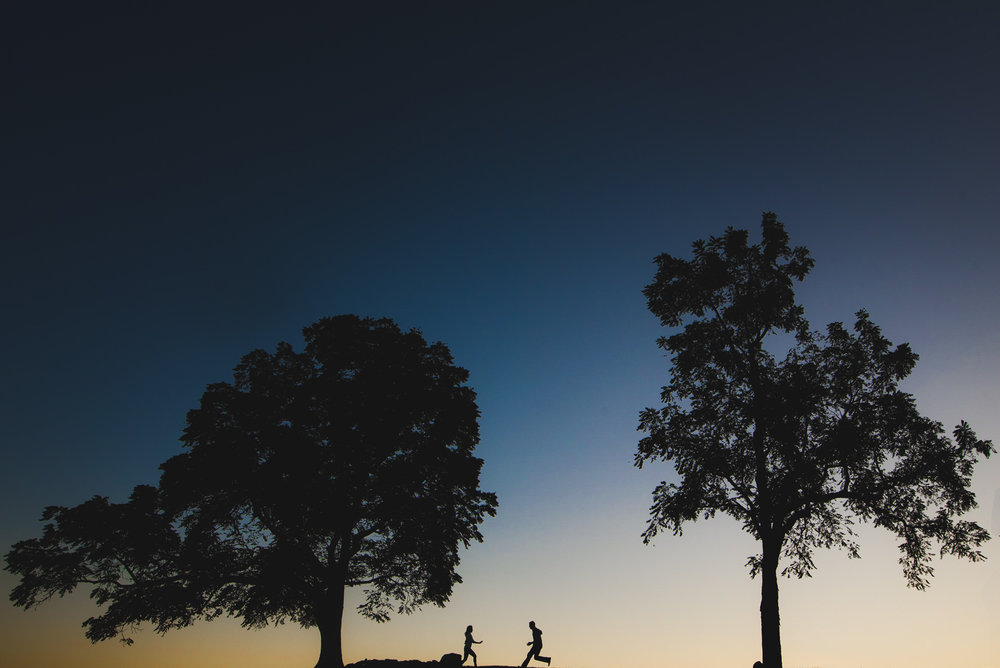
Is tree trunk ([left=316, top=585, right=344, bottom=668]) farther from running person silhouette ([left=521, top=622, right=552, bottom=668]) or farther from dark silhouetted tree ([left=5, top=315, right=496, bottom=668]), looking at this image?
running person silhouette ([left=521, top=622, right=552, bottom=668])

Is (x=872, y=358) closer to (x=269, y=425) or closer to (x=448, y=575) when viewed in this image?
(x=448, y=575)

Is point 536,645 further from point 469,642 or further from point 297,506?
point 297,506

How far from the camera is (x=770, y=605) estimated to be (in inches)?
859

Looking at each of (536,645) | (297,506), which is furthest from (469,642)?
(297,506)

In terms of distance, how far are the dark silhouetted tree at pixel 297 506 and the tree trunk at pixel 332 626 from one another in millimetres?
55

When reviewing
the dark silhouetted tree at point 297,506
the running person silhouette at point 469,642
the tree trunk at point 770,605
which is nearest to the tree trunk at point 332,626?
the dark silhouetted tree at point 297,506

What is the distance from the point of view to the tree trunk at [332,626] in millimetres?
27438

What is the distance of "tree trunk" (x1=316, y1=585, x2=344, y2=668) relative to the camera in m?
27.4

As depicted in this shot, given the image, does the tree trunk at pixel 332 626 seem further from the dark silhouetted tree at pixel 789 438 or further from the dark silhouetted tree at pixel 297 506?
the dark silhouetted tree at pixel 789 438

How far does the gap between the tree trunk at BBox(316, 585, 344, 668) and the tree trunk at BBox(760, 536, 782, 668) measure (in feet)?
60.6

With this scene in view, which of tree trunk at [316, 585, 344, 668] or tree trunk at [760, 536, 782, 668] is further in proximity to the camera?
tree trunk at [316, 585, 344, 668]

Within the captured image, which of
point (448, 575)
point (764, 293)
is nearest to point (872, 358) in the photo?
point (764, 293)

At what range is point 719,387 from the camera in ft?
81.7

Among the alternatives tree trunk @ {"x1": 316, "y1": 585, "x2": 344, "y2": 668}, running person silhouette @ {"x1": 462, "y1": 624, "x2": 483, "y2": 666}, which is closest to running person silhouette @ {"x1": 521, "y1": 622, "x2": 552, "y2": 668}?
running person silhouette @ {"x1": 462, "y1": 624, "x2": 483, "y2": 666}
